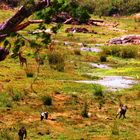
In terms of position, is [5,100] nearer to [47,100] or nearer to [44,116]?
[47,100]

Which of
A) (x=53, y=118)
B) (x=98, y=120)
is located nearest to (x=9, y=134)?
(x=53, y=118)

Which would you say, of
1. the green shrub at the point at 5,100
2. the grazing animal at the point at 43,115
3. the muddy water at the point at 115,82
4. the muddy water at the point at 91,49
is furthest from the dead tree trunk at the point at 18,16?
the muddy water at the point at 91,49

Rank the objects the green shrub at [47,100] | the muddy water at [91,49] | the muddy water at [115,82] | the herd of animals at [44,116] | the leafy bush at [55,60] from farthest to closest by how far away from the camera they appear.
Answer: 1. the muddy water at [91,49]
2. the leafy bush at [55,60]
3. the muddy water at [115,82]
4. the green shrub at [47,100]
5. the herd of animals at [44,116]

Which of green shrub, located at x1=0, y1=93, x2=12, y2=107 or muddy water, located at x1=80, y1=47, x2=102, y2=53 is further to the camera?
muddy water, located at x1=80, y1=47, x2=102, y2=53

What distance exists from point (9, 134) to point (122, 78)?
17.1 m

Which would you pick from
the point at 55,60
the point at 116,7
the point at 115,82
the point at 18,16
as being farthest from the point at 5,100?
the point at 116,7

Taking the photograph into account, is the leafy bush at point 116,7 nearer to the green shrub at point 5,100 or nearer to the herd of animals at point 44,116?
the green shrub at point 5,100

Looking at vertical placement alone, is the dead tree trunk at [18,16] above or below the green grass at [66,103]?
above

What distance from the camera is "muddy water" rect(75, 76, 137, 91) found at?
114ft

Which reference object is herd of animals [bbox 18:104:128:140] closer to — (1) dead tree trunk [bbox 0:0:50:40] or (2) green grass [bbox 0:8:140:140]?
(2) green grass [bbox 0:8:140:140]

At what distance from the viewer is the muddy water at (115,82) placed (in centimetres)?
Answer: 3466

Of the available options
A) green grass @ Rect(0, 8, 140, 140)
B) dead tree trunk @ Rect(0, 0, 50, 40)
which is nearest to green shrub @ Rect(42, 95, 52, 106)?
green grass @ Rect(0, 8, 140, 140)

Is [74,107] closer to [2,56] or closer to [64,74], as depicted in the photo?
[64,74]

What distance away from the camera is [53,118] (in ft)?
85.0
